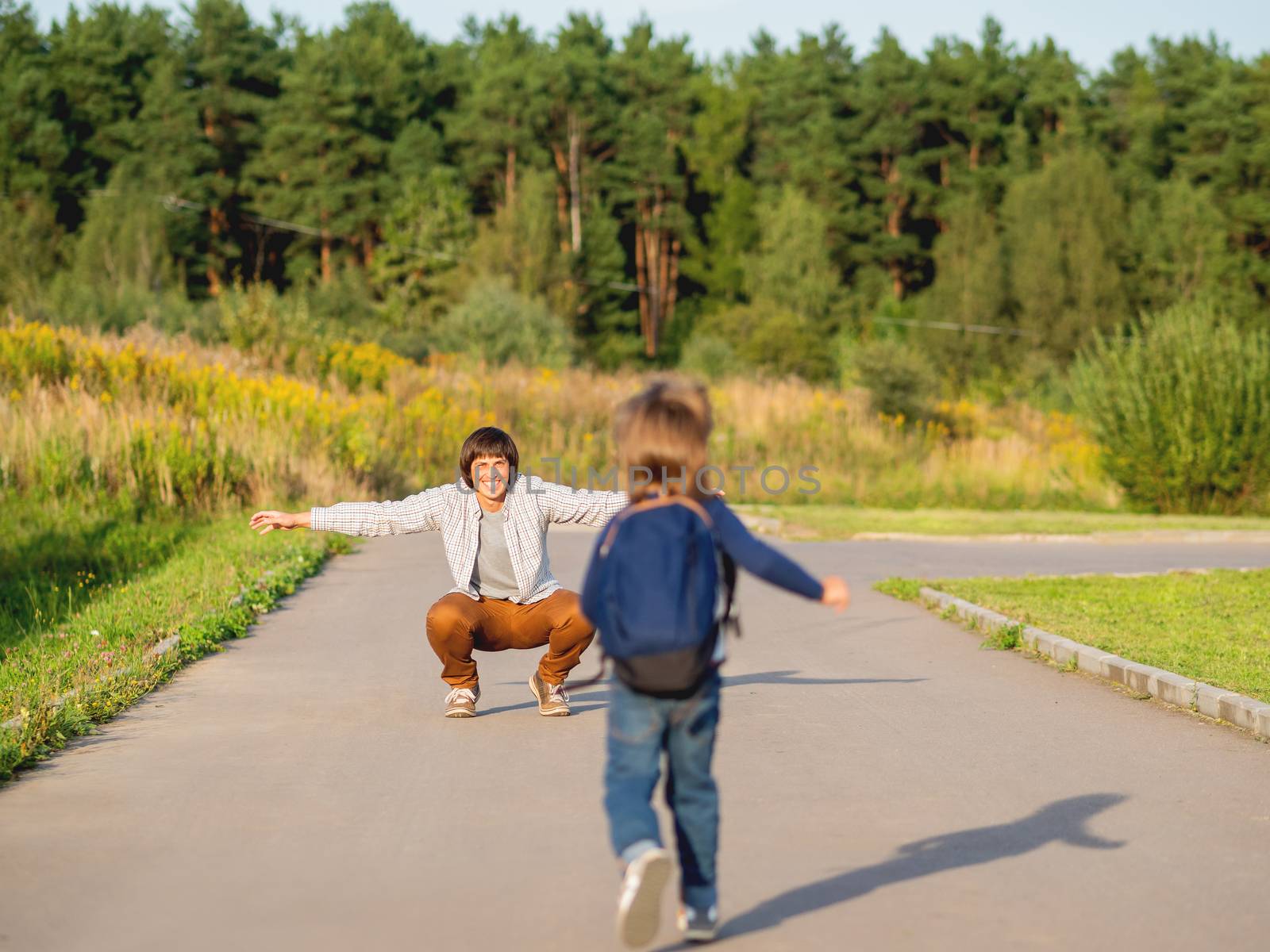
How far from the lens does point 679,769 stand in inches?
186

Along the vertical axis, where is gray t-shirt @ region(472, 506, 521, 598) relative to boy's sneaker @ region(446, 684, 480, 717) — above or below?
above

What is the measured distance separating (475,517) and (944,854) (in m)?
3.40

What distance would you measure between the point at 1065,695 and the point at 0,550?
453 inches

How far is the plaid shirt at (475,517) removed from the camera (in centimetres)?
803

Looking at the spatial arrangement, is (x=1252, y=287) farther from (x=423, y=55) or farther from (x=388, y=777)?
(x=388, y=777)

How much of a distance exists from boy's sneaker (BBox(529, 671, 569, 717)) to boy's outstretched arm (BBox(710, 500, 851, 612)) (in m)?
3.97

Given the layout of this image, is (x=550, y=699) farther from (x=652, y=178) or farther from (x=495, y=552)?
(x=652, y=178)

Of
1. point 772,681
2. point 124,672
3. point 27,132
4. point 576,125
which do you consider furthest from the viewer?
point 576,125

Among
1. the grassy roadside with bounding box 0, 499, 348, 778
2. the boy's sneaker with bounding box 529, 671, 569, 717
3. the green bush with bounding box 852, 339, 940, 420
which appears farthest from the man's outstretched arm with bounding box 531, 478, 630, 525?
the green bush with bounding box 852, 339, 940, 420

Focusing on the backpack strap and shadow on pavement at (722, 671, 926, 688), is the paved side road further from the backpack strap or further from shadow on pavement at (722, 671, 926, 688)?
the backpack strap

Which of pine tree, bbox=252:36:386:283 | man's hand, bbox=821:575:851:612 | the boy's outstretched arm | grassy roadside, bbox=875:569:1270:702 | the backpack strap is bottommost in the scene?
grassy roadside, bbox=875:569:1270:702

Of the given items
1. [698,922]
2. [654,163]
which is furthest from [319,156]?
[698,922]

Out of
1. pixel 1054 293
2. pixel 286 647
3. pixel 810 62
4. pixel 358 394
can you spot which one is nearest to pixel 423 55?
pixel 810 62

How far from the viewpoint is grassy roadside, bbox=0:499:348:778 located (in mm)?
8352
